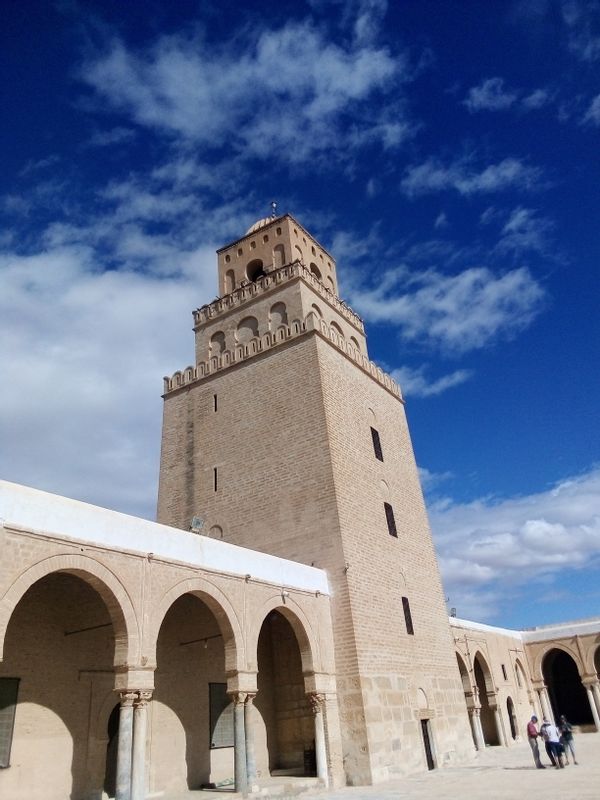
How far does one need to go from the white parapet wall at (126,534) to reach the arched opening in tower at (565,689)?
21.6 m

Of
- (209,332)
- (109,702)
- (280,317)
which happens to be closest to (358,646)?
(109,702)

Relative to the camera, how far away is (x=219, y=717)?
12594 mm

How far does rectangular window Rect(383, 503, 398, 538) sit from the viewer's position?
53.8 feet

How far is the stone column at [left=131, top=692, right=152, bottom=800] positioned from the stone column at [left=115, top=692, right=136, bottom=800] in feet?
0.22

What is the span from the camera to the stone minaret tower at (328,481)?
43.8ft

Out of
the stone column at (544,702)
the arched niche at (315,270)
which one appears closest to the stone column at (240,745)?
the arched niche at (315,270)

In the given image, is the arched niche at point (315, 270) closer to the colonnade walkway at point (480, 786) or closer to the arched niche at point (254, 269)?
the arched niche at point (254, 269)

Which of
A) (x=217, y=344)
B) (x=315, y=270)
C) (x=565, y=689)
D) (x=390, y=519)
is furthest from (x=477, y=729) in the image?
(x=315, y=270)

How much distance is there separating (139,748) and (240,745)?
231cm

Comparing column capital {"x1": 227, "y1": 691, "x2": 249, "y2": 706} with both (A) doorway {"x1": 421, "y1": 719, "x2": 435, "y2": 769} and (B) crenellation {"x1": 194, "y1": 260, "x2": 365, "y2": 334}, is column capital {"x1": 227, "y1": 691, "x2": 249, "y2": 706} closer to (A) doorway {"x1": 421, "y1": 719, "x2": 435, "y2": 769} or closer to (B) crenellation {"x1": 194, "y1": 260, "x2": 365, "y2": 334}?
(A) doorway {"x1": 421, "y1": 719, "x2": 435, "y2": 769}

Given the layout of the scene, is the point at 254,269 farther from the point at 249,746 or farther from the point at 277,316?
the point at 249,746

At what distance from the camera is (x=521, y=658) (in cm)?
2670

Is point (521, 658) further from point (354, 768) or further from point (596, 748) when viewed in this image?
point (354, 768)

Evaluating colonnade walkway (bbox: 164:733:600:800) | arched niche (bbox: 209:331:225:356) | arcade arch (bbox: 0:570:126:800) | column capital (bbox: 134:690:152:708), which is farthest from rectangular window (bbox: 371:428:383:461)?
column capital (bbox: 134:690:152:708)
